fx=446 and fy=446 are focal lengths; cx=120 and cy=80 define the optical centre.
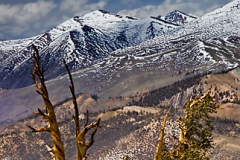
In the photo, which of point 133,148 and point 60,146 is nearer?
point 60,146

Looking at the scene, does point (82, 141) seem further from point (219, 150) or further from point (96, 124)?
point (219, 150)

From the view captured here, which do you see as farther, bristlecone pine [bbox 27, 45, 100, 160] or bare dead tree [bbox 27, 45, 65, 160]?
bare dead tree [bbox 27, 45, 65, 160]

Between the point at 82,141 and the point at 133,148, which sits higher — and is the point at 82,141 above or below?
above

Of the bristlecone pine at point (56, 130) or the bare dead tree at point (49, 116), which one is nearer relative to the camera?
the bristlecone pine at point (56, 130)

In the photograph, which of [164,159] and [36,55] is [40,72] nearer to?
[36,55]

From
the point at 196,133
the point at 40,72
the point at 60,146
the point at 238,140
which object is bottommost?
the point at 238,140

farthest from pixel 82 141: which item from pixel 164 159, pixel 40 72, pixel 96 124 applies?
pixel 164 159

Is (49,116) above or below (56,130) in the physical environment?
above

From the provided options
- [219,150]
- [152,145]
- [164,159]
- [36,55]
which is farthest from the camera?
[152,145]

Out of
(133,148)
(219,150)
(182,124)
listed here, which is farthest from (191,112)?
(133,148)

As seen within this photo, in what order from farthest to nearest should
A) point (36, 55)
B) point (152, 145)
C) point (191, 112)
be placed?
point (152, 145), point (191, 112), point (36, 55)

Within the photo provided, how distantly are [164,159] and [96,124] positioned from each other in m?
7.78

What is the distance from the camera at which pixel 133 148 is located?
199 meters

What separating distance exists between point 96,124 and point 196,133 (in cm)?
1229
